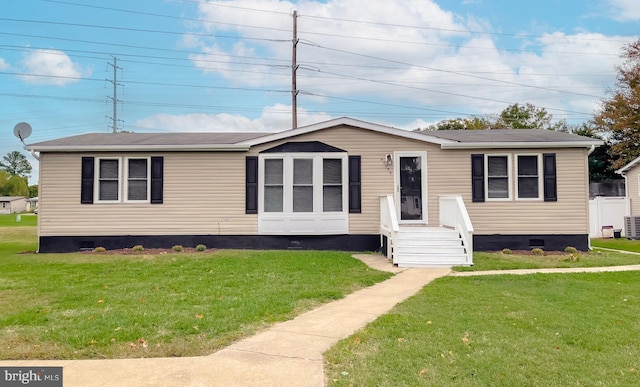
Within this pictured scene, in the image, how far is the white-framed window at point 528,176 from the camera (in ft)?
38.8

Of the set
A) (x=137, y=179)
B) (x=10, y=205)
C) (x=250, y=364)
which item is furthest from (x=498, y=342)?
(x=10, y=205)

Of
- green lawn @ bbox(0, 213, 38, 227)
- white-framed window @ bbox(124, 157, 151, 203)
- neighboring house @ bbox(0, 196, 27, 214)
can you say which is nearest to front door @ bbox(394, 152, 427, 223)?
white-framed window @ bbox(124, 157, 151, 203)

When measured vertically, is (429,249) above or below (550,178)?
below

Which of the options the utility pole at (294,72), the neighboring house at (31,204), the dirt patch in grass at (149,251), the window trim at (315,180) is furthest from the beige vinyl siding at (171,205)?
the neighboring house at (31,204)

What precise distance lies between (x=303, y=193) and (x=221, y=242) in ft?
8.75

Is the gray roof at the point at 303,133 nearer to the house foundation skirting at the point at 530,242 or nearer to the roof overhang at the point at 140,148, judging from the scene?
the roof overhang at the point at 140,148

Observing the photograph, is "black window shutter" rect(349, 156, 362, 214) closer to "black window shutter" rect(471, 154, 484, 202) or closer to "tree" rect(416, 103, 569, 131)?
"black window shutter" rect(471, 154, 484, 202)

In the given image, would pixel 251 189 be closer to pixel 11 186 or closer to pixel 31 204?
pixel 31 204

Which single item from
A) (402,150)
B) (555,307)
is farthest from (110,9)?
(555,307)

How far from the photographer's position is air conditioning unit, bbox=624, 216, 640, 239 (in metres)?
18.0

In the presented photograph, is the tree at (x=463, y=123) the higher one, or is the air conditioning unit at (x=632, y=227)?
the tree at (x=463, y=123)

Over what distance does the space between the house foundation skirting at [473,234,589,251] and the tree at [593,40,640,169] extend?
21865mm

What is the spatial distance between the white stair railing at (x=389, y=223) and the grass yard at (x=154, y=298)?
932mm

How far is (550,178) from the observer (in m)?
11.7
